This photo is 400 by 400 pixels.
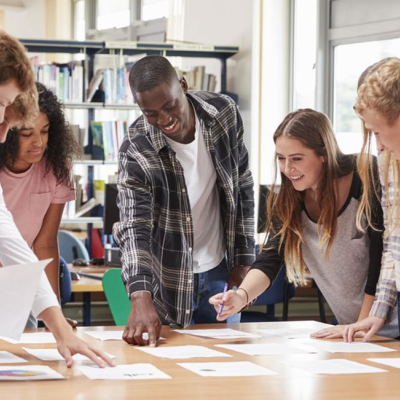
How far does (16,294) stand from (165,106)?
3.29 feet

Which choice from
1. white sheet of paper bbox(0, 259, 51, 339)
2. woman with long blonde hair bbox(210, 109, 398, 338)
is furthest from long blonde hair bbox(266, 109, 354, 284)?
white sheet of paper bbox(0, 259, 51, 339)

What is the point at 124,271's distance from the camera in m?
2.44

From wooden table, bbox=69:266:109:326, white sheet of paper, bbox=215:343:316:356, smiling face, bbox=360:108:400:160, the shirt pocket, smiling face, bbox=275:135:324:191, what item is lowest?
wooden table, bbox=69:266:109:326

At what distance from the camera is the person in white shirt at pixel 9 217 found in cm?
172

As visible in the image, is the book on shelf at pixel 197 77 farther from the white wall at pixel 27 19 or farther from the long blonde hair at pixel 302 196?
the long blonde hair at pixel 302 196

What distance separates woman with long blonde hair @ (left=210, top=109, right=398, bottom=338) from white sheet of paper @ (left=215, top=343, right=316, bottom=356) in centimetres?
22

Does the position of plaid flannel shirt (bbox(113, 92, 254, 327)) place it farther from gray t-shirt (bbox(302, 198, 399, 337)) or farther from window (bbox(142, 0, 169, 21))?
window (bbox(142, 0, 169, 21))

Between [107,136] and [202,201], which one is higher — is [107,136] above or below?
above

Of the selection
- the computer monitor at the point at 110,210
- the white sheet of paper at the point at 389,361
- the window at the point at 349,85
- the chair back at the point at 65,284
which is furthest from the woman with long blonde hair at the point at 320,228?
the window at the point at 349,85

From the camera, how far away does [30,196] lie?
2.77 m

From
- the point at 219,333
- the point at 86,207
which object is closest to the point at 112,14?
the point at 86,207

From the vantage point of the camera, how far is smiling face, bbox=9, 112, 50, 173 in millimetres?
2740

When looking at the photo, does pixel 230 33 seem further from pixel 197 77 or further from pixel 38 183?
pixel 38 183

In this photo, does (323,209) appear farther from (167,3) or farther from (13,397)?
(167,3)
